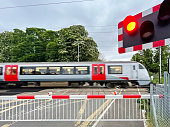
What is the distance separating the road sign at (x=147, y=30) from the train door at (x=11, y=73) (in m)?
14.9

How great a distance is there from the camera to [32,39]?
33031mm

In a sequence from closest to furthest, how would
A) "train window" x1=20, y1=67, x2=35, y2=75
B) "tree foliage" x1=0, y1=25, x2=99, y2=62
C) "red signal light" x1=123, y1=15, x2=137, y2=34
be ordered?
"red signal light" x1=123, y1=15, x2=137, y2=34, "train window" x1=20, y1=67, x2=35, y2=75, "tree foliage" x1=0, y1=25, x2=99, y2=62

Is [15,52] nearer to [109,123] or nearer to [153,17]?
[109,123]

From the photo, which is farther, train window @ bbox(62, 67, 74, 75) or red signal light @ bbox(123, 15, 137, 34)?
train window @ bbox(62, 67, 74, 75)

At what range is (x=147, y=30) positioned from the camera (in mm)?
1536

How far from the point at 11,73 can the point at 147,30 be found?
1551 cm

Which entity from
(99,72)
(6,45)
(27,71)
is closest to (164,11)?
(99,72)

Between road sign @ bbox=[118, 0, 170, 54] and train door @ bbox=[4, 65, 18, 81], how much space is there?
14.9m

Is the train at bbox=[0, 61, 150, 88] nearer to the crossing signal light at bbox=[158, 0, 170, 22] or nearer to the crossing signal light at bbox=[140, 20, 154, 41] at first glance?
the crossing signal light at bbox=[140, 20, 154, 41]

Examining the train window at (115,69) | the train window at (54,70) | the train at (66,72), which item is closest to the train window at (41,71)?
the train at (66,72)

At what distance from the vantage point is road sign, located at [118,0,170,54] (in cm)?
137

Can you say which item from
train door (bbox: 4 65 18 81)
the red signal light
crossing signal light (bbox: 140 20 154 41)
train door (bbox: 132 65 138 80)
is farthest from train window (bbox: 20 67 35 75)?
crossing signal light (bbox: 140 20 154 41)

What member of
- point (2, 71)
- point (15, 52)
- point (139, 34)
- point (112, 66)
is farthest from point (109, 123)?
point (15, 52)

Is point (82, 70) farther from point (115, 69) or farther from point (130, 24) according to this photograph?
point (130, 24)
